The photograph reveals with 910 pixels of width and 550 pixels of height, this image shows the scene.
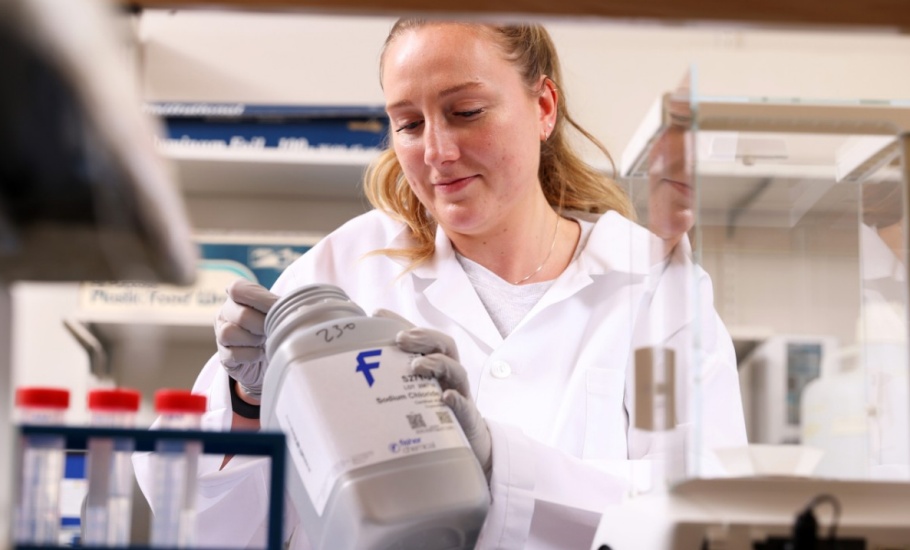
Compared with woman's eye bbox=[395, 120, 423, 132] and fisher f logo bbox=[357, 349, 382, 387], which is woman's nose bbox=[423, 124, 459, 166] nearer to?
woman's eye bbox=[395, 120, 423, 132]

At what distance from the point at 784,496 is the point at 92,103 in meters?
0.56

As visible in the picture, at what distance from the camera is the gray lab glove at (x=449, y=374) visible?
0.85 meters

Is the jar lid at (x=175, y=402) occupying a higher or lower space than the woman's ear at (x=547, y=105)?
lower

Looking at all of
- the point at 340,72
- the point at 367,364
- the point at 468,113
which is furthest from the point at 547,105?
the point at 340,72

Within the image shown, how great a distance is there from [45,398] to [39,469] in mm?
77

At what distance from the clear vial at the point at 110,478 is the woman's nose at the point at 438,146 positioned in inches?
32.0

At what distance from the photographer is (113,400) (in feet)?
2.52

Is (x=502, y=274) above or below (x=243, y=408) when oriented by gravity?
above

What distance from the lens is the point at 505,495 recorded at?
1056 millimetres

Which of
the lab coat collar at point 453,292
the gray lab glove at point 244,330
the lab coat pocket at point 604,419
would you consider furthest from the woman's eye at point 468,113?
the gray lab glove at point 244,330

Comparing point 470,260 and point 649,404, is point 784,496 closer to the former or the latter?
point 649,404

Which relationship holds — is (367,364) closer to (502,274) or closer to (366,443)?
(366,443)

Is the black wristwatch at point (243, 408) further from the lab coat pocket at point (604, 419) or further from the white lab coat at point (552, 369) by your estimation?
the lab coat pocket at point (604, 419)

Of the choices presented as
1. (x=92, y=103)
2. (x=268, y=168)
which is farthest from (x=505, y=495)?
(x=268, y=168)
